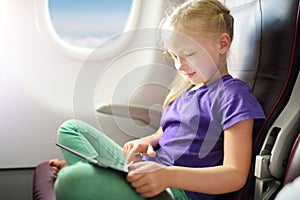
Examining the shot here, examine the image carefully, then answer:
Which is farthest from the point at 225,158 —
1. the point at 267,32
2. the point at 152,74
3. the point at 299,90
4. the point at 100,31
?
the point at 100,31

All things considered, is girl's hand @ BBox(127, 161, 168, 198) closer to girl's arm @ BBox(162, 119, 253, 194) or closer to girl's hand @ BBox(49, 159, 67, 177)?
girl's arm @ BBox(162, 119, 253, 194)

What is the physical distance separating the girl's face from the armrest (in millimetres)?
345

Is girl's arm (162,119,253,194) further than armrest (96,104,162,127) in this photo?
No

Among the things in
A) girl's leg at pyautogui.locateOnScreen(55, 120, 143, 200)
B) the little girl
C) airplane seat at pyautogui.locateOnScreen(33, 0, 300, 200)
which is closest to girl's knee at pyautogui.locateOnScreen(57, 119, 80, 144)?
the little girl

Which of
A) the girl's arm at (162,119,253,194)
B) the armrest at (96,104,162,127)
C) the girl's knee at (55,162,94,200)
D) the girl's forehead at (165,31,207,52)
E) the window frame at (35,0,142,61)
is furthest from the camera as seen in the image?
the window frame at (35,0,142,61)

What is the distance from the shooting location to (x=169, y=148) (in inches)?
34.9

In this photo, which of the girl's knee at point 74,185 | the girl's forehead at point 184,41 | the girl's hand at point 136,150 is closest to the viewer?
the girl's knee at point 74,185

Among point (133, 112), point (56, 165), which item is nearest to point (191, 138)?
point (133, 112)

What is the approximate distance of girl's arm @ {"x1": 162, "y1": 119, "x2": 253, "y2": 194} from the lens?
72 cm

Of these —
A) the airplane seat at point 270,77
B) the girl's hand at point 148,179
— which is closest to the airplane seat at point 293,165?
the airplane seat at point 270,77

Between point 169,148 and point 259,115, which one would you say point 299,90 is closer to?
point 259,115

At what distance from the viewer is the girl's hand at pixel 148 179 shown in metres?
0.66

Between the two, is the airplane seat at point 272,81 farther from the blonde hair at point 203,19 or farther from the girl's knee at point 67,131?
the girl's knee at point 67,131

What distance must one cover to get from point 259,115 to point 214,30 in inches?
8.9
